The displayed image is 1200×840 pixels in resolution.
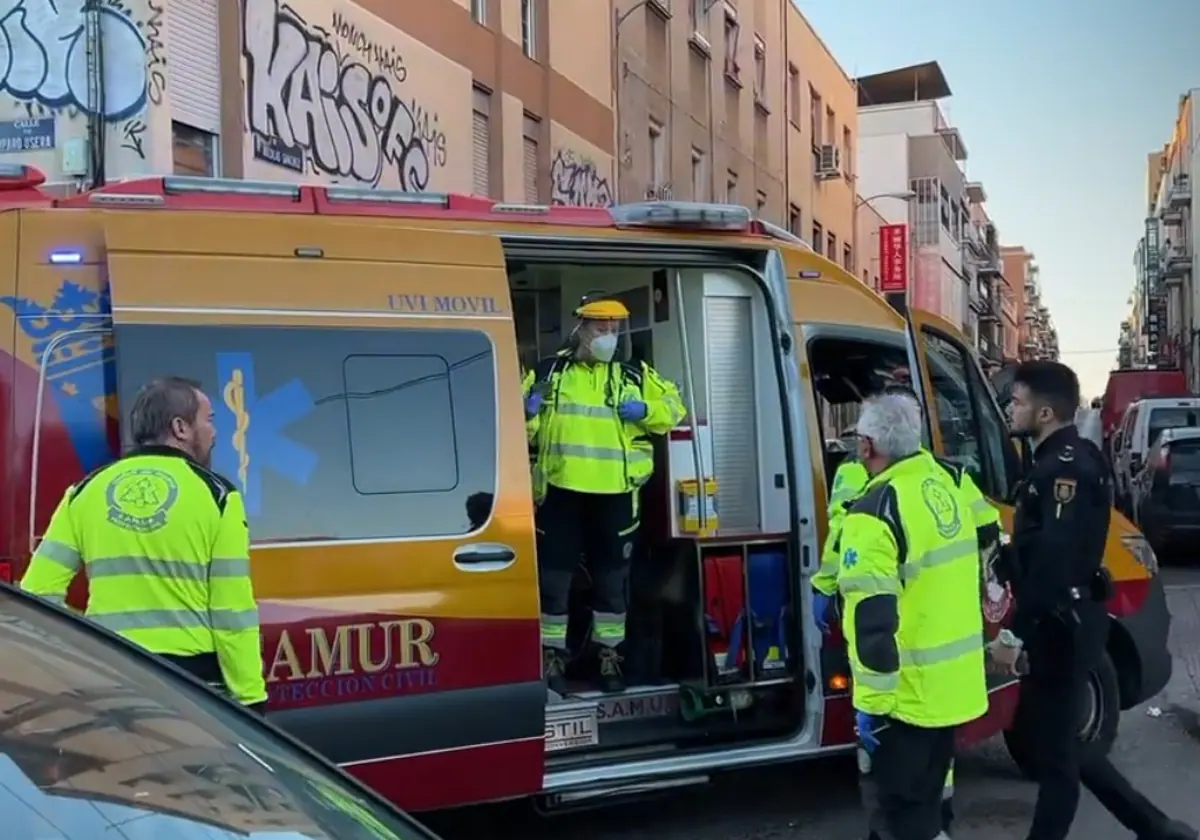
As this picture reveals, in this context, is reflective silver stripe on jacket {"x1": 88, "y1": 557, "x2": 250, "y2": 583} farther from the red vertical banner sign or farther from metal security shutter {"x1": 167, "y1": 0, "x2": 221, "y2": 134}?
the red vertical banner sign

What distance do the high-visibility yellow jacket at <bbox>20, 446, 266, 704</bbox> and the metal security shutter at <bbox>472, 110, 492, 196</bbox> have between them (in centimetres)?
1069

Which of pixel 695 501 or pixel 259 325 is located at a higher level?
pixel 259 325

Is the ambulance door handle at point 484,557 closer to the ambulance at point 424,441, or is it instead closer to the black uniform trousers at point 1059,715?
the ambulance at point 424,441

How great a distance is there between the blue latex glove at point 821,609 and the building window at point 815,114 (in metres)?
26.6

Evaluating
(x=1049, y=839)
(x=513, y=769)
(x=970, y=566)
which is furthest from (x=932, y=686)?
(x=513, y=769)

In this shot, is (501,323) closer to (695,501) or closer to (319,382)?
(319,382)

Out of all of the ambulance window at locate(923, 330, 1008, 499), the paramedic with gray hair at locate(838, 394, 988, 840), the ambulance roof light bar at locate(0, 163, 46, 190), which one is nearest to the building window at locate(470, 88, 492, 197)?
the ambulance window at locate(923, 330, 1008, 499)

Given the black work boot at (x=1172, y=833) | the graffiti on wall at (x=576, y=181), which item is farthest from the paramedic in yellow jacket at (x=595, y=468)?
the graffiti on wall at (x=576, y=181)

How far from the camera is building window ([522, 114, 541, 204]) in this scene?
1594 cm

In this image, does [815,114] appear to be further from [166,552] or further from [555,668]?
[166,552]

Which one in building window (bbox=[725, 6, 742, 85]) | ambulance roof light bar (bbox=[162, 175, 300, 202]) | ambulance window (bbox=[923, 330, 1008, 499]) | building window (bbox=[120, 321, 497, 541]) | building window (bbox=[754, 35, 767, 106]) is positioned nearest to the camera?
building window (bbox=[120, 321, 497, 541])

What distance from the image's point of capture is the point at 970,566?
4465 mm

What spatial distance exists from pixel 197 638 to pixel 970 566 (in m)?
2.36

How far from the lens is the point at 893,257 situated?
40250mm
